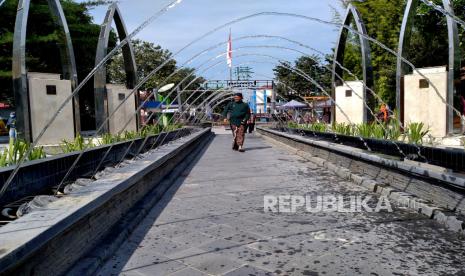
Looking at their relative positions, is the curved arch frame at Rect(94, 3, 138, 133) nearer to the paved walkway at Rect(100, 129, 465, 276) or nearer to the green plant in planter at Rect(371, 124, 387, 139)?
the green plant in planter at Rect(371, 124, 387, 139)

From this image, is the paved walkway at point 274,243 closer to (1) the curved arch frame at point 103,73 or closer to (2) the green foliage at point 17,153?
(2) the green foliage at point 17,153

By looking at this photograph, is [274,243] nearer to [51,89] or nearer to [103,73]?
[51,89]

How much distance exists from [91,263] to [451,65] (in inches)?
480

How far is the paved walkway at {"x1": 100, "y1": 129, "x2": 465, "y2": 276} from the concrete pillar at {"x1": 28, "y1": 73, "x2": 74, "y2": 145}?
21.5ft

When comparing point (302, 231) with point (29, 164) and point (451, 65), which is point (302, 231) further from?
point (451, 65)

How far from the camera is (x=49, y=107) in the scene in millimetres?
11312

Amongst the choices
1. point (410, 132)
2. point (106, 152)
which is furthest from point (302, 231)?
point (410, 132)

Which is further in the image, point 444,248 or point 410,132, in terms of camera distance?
point 410,132

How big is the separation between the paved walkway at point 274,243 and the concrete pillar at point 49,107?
6.55 metres

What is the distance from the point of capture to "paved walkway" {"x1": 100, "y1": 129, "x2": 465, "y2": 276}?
326 centimetres

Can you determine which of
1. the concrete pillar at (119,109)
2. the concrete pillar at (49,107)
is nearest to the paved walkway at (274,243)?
the concrete pillar at (49,107)

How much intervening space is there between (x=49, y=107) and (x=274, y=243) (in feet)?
30.3

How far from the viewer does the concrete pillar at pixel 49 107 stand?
1095cm

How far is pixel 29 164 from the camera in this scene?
15.7 ft
